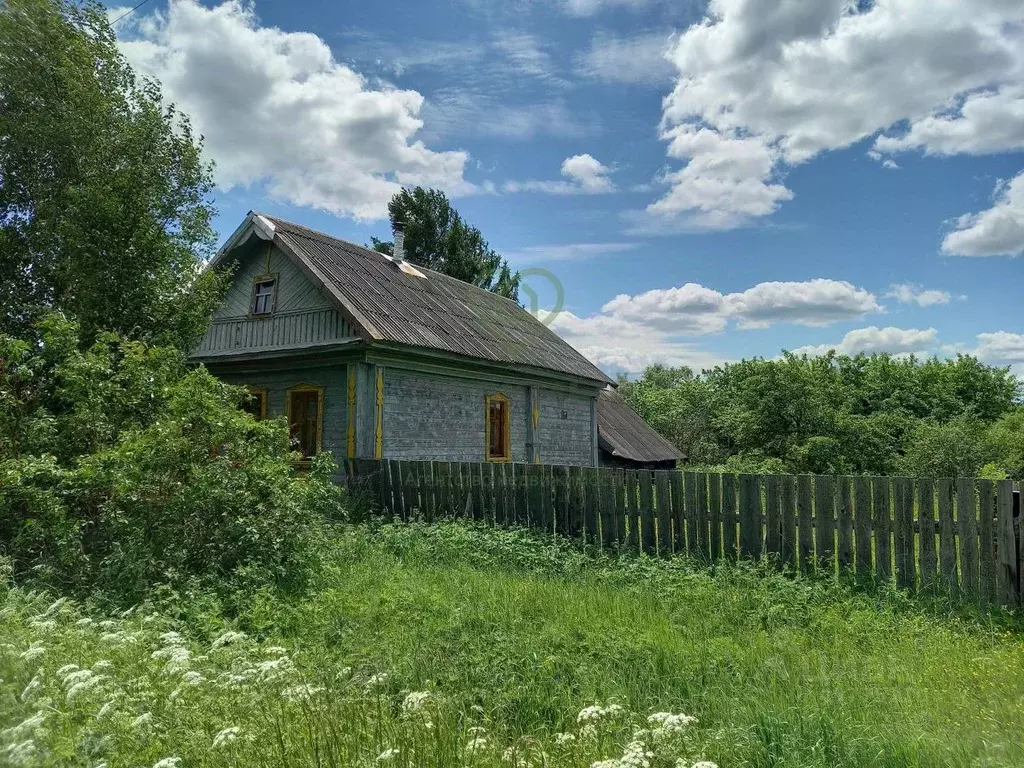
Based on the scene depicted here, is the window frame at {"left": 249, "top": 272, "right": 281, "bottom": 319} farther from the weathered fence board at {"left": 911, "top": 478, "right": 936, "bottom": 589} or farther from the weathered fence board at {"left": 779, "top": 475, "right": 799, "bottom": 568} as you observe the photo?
→ the weathered fence board at {"left": 911, "top": 478, "right": 936, "bottom": 589}

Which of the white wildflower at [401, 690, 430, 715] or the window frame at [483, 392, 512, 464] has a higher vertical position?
the window frame at [483, 392, 512, 464]

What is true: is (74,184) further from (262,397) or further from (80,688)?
(80,688)

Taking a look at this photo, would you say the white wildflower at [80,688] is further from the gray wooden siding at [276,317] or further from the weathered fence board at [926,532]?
the gray wooden siding at [276,317]

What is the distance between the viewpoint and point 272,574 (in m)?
6.21

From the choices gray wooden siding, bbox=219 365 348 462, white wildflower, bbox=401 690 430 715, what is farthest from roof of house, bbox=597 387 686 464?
white wildflower, bbox=401 690 430 715

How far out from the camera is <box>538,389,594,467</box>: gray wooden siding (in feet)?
56.7

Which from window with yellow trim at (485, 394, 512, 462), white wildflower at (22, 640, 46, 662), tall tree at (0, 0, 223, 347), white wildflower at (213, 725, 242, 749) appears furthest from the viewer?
window with yellow trim at (485, 394, 512, 462)

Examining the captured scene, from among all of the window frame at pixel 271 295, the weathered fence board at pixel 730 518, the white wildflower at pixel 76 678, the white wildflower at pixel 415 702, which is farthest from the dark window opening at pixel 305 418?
the white wildflower at pixel 415 702

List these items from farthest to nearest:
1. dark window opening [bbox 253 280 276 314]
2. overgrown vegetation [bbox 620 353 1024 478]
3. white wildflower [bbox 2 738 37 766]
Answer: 1. overgrown vegetation [bbox 620 353 1024 478]
2. dark window opening [bbox 253 280 276 314]
3. white wildflower [bbox 2 738 37 766]

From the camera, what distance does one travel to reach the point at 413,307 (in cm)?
1449

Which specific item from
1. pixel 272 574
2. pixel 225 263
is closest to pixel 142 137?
pixel 225 263

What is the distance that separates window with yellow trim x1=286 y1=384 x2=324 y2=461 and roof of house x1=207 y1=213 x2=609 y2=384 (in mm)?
1964

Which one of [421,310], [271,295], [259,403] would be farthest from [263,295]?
[421,310]

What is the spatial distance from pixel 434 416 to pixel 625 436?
11.2 meters
